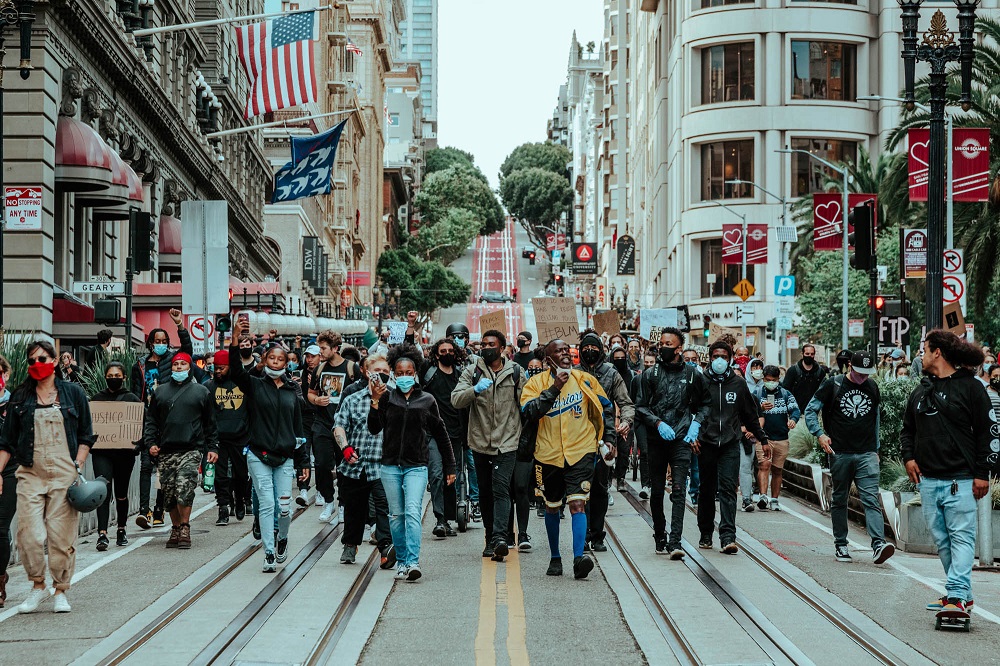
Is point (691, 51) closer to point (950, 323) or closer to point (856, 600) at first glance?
point (950, 323)

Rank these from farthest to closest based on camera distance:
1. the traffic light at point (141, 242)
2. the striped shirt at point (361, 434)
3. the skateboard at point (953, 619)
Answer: the traffic light at point (141, 242) → the striped shirt at point (361, 434) → the skateboard at point (953, 619)

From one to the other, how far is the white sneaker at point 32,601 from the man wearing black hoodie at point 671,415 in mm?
5626

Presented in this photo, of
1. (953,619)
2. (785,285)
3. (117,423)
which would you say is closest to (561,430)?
(953,619)

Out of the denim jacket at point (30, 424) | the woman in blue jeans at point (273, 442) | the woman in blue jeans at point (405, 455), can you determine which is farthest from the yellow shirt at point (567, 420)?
the denim jacket at point (30, 424)

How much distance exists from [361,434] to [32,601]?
3.12 meters

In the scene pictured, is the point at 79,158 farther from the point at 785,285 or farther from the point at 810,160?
the point at 810,160

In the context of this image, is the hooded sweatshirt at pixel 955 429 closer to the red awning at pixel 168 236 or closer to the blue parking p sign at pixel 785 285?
→ the red awning at pixel 168 236

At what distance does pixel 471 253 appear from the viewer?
563 feet

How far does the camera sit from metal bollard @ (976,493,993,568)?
13.3 metres

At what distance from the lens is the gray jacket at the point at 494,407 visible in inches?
516

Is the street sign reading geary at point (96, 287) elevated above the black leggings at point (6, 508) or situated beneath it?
elevated above

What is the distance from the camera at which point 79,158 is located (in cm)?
2588

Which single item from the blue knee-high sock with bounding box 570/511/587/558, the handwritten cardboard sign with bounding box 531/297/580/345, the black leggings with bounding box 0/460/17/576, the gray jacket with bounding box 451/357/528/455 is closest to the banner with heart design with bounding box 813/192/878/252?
the handwritten cardboard sign with bounding box 531/297/580/345

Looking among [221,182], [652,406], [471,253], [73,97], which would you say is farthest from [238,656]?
[471,253]
